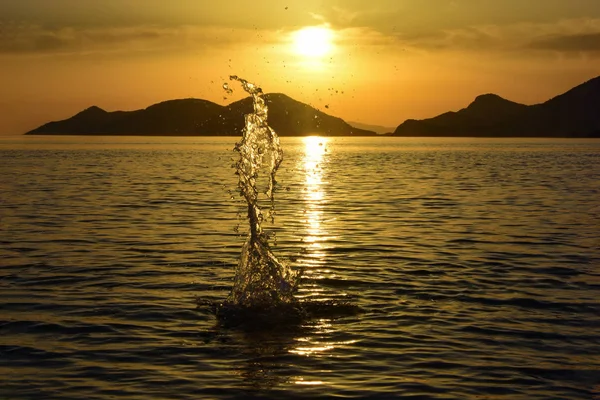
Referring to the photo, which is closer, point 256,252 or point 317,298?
point 317,298

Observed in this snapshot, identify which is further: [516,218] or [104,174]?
[104,174]

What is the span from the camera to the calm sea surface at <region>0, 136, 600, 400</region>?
473 inches

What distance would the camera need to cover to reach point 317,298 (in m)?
17.9

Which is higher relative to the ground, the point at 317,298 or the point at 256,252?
the point at 256,252

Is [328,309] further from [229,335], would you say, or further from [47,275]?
[47,275]

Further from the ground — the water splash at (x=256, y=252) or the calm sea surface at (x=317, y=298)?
the water splash at (x=256, y=252)

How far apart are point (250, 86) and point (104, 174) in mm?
50764

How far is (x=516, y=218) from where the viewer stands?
34469mm

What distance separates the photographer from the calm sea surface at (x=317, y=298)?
12.0 m

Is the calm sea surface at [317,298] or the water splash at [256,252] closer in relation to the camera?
the calm sea surface at [317,298]

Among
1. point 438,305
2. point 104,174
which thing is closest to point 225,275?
point 438,305

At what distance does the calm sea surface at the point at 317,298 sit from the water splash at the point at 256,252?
61cm

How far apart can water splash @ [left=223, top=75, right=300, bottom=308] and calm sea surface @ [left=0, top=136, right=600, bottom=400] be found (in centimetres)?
61

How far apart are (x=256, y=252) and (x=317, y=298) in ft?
5.79
